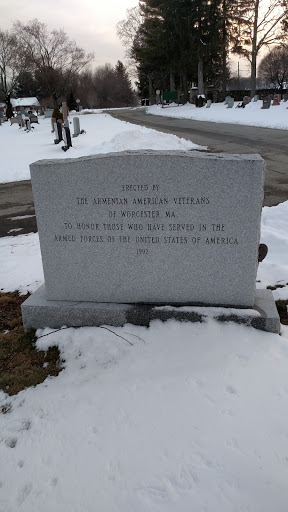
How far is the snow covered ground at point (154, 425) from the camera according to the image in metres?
2.10

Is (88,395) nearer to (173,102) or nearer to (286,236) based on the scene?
(286,236)

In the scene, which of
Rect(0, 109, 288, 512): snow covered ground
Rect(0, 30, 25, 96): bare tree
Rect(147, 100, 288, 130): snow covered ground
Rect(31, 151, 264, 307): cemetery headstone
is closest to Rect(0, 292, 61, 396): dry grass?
Rect(0, 109, 288, 512): snow covered ground

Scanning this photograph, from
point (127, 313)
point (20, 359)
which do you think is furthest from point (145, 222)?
point (20, 359)

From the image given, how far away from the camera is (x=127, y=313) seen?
3.44 metres

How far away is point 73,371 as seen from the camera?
3096 millimetres

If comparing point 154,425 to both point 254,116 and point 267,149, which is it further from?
point 254,116

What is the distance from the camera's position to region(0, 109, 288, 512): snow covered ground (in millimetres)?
2100

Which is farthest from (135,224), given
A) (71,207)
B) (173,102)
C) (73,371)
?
(173,102)

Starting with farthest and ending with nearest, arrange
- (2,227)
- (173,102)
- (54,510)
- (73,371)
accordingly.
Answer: (173,102) → (2,227) → (73,371) → (54,510)

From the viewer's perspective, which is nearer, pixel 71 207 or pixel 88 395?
pixel 88 395

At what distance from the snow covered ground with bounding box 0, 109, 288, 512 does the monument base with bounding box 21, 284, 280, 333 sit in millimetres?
77

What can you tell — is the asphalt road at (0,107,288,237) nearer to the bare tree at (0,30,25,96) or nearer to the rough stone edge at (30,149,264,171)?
the rough stone edge at (30,149,264,171)

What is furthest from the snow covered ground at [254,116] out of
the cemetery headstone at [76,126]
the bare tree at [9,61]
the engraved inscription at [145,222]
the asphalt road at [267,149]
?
the bare tree at [9,61]

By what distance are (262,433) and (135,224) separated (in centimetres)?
179
